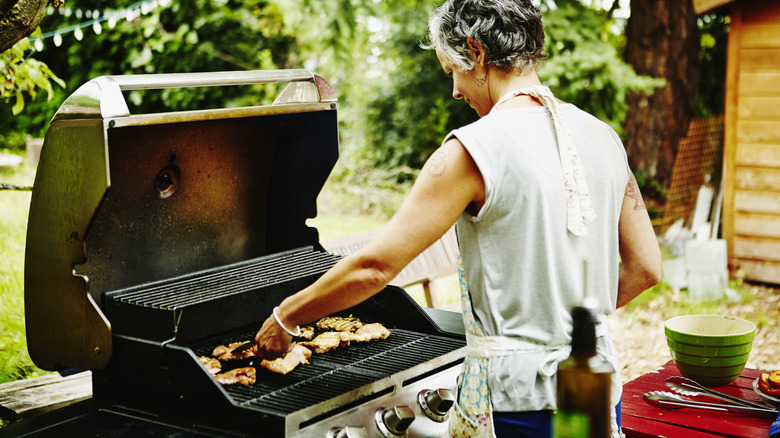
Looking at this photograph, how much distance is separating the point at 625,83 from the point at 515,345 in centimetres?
563

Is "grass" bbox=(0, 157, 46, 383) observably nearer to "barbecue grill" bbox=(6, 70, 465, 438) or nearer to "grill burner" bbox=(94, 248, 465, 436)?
"barbecue grill" bbox=(6, 70, 465, 438)

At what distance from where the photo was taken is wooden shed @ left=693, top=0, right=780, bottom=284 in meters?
6.91

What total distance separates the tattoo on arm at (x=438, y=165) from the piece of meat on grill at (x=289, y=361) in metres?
0.77

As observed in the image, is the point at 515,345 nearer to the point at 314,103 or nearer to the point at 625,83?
the point at 314,103

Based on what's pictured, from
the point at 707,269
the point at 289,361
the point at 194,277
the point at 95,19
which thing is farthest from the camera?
the point at 95,19

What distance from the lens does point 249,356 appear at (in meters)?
2.15

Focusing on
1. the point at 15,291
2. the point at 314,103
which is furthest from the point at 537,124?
the point at 15,291

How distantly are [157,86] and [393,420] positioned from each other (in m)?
1.07

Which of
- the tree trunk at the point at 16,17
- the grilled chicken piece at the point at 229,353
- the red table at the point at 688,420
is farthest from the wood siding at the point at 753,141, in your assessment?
the tree trunk at the point at 16,17

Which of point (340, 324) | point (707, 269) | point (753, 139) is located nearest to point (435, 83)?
point (753, 139)

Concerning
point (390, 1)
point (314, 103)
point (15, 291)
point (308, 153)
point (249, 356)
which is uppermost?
point (390, 1)

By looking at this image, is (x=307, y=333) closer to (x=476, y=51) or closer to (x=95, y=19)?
(x=476, y=51)

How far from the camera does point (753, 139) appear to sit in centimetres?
705

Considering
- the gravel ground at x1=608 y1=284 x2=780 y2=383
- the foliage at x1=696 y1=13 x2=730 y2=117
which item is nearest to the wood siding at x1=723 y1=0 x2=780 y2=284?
the gravel ground at x1=608 y1=284 x2=780 y2=383
